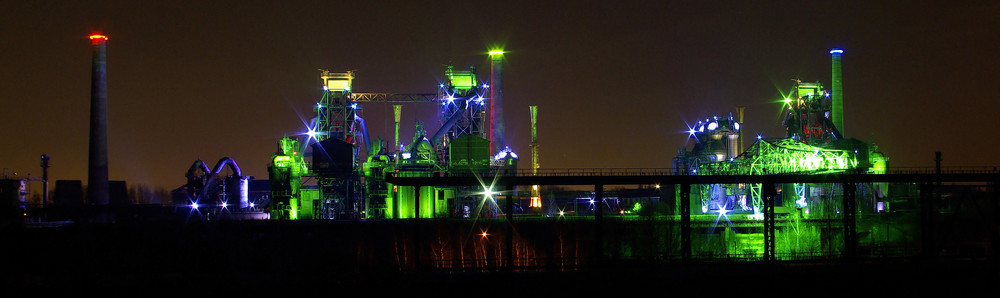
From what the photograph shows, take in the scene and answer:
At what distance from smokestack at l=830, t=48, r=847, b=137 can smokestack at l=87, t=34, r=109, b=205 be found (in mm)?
65511

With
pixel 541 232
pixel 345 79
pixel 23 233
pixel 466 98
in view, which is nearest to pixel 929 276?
pixel 541 232

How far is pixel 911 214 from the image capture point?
6969 centimetres

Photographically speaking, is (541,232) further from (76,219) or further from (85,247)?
(76,219)

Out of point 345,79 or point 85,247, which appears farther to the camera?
point 345,79

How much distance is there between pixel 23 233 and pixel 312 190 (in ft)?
70.0

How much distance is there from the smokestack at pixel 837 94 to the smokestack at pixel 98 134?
6551 centimetres

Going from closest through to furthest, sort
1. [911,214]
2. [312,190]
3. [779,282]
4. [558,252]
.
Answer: [779,282] → [558,252] → [911,214] → [312,190]

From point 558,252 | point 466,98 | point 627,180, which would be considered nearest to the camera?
point 627,180

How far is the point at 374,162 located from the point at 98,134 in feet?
79.1

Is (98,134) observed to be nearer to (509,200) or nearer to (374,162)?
(374,162)

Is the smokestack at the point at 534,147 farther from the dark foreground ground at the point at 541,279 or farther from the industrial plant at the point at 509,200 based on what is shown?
the dark foreground ground at the point at 541,279

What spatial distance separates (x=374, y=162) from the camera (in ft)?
243

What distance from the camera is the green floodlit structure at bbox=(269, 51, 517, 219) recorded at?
71.2 m

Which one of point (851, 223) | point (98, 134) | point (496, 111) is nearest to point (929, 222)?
point (851, 223)
